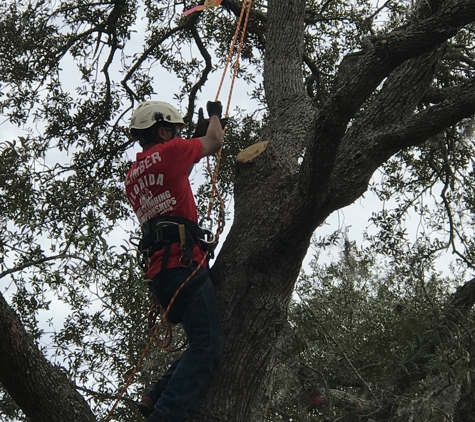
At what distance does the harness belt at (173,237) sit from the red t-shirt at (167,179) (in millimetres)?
44

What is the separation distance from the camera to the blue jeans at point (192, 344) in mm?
3166

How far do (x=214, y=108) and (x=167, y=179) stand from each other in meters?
0.61

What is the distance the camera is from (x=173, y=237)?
3.56 metres

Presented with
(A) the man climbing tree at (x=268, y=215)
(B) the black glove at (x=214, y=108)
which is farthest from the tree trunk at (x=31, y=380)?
(B) the black glove at (x=214, y=108)

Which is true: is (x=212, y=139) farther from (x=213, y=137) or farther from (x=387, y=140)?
(x=387, y=140)

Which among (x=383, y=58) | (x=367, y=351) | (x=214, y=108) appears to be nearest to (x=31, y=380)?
(x=214, y=108)

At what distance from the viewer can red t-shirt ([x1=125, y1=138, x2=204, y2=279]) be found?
3664mm

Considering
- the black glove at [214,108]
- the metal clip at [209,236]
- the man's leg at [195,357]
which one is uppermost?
the black glove at [214,108]

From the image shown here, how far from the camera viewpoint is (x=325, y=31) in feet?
27.1

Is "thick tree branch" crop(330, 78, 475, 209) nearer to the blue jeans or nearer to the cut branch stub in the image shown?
the cut branch stub

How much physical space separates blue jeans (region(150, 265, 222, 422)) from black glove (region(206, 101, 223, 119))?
1038 mm

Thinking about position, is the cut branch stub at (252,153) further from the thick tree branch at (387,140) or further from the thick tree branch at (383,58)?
the thick tree branch at (383,58)

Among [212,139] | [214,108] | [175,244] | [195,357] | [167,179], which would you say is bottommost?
[195,357]

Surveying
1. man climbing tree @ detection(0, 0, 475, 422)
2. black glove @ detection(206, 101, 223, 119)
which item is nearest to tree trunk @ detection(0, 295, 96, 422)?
man climbing tree @ detection(0, 0, 475, 422)
